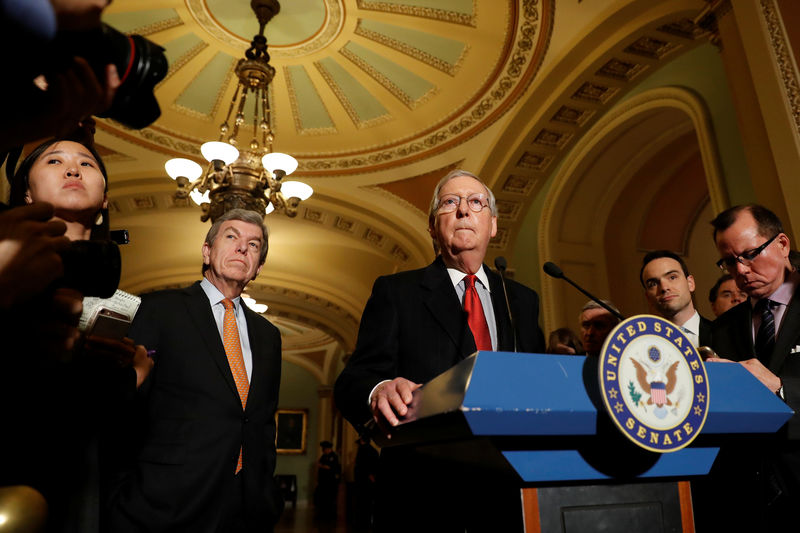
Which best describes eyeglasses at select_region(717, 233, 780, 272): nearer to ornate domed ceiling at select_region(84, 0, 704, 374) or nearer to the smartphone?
the smartphone

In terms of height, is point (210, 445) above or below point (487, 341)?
below

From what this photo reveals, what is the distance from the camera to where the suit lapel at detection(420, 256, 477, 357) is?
1293mm

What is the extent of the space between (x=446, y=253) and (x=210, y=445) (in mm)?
872

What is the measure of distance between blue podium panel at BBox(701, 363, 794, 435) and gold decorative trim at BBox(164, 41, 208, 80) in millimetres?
6919

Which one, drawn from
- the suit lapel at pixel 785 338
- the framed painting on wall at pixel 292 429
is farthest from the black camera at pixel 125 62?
the framed painting on wall at pixel 292 429

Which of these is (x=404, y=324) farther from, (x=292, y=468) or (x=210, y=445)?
(x=292, y=468)

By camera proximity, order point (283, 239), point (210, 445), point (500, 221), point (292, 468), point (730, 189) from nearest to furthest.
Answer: point (210, 445) → point (730, 189) → point (500, 221) → point (283, 239) → point (292, 468)

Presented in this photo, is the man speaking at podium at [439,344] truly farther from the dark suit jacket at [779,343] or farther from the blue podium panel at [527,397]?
the dark suit jacket at [779,343]

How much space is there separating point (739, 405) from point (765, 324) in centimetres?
102

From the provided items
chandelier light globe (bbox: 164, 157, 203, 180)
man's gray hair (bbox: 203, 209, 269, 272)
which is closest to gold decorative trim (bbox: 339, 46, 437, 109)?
chandelier light globe (bbox: 164, 157, 203, 180)

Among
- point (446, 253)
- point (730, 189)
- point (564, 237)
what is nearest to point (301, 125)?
point (564, 237)

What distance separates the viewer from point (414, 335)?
1.35 meters

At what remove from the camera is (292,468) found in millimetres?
17969

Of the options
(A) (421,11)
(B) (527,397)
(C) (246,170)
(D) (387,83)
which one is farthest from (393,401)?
(D) (387,83)
